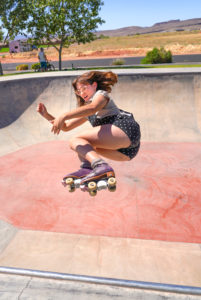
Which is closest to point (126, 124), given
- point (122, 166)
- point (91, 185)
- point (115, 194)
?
point (91, 185)

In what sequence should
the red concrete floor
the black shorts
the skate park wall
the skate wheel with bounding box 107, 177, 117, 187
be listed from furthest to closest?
1. the skate park wall
2. the red concrete floor
3. the black shorts
4. the skate wheel with bounding box 107, 177, 117, 187

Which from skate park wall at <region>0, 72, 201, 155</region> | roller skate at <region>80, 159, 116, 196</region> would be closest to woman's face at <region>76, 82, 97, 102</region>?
roller skate at <region>80, 159, 116, 196</region>

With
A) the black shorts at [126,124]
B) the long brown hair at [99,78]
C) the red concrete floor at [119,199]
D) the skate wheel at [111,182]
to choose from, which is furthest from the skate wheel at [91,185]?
the red concrete floor at [119,199]

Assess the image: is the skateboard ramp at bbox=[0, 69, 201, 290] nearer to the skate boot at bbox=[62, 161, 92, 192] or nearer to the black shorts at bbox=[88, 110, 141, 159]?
the skate boot at bbox=[62, 161, 92, 192]

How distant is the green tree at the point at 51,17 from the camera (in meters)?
21.2

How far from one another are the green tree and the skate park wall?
528 inches

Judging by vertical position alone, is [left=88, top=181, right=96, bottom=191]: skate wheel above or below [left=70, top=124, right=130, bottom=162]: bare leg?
below

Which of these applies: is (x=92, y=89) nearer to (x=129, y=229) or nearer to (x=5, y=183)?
(x=129, y=229)

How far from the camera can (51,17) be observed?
21.4 meters

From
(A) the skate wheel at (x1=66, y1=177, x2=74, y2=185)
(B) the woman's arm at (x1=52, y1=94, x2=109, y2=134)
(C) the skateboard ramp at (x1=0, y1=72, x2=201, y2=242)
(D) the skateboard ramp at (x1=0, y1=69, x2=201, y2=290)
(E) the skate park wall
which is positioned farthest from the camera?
(E) the skate park wall

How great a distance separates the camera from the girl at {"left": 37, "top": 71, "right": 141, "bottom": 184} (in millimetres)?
2887

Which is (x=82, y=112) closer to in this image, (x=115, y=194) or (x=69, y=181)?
(x=69, y=181)

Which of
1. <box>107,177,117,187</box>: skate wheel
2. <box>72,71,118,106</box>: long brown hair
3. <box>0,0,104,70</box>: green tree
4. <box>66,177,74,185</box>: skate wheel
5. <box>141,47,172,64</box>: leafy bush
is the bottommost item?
<box>66,177,74,185</box>: skate wheel

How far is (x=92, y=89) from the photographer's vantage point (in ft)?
10.1
